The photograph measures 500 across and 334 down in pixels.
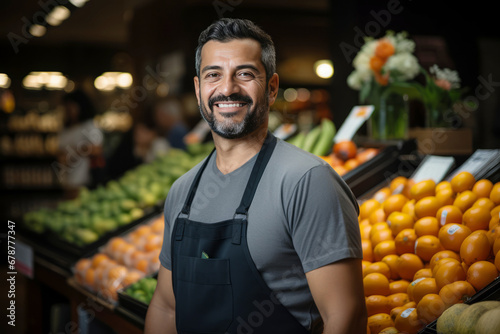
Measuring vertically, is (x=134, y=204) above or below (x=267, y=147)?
below

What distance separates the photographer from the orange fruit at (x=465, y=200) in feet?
6.25

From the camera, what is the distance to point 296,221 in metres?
1.36

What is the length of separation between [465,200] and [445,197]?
0.09 metres

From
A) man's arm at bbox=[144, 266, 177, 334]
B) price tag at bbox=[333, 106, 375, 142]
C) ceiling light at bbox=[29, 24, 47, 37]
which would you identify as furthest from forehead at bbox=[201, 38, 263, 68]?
ceiling light at bbox=[29, 24, 47, 37]

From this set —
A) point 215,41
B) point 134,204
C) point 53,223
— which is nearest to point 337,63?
point 134,204

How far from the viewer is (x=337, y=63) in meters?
4.74

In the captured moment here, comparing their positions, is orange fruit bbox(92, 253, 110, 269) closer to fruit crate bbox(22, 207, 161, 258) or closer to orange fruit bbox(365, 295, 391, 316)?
fruit crate bbox(22, 207, 161, 258)

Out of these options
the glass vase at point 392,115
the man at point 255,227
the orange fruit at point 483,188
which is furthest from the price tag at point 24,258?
the orange fruit at point 483,188

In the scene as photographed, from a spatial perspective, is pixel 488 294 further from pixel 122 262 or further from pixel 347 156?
pixel 122 262

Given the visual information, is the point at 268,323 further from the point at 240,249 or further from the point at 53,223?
the point at 53,223

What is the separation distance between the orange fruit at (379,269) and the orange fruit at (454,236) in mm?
222

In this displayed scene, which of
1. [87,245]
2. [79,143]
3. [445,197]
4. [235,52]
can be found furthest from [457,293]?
[79,143]

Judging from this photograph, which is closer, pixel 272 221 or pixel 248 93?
pixel 272 221

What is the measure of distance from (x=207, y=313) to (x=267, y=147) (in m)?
Result: 0.51
